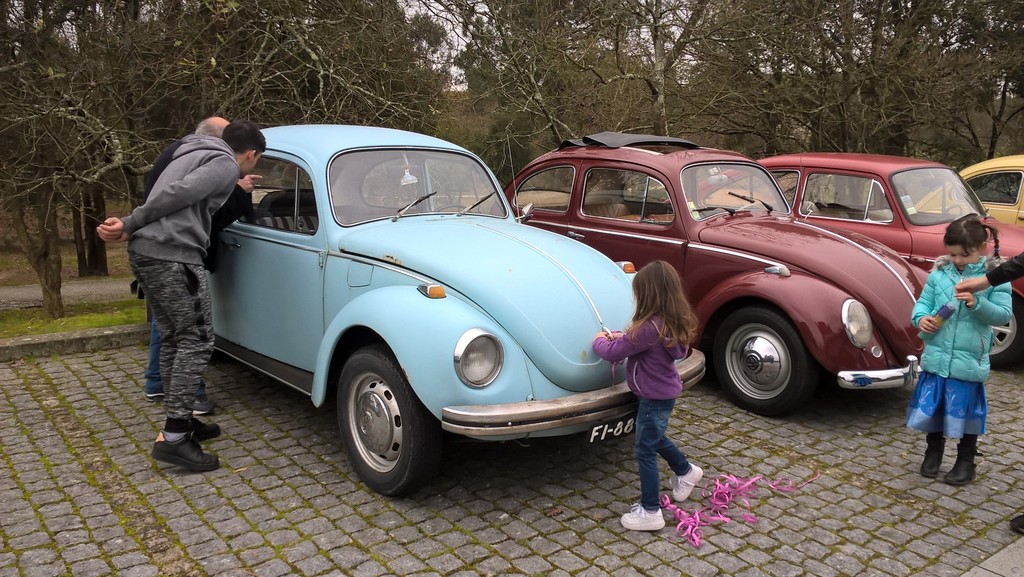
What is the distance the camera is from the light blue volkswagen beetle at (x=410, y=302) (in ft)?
11.2

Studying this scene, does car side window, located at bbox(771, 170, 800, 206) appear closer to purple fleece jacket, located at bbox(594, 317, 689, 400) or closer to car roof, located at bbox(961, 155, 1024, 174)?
car roof, located at bbox(961, 155, 1024, 174)

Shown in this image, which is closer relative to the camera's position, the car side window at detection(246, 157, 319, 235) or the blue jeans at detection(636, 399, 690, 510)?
the blue jeans at detection(636, 399, 690, 510)

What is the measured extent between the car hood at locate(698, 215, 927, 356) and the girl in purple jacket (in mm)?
2123

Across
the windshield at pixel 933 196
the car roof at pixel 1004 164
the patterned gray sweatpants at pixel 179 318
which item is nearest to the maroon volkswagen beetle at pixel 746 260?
the windshield at pixel 933 196

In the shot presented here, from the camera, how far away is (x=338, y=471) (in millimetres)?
4023

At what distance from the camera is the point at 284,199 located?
4680mm

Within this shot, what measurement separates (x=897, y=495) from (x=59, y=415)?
5.22 meters

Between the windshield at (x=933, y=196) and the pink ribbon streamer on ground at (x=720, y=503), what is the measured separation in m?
3.67

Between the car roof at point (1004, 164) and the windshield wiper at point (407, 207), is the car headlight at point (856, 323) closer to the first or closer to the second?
the windshield wiper at point (407, 207)

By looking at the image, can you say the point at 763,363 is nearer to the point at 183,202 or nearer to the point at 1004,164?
the point at 183,202

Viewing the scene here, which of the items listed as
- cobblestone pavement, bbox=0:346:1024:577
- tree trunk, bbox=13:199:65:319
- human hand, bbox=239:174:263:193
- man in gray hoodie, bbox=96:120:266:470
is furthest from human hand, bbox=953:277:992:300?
tree trunk, bbox=13:199:65:319

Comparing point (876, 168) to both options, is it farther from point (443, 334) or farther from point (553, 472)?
point (443, 334)

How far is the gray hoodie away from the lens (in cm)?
383

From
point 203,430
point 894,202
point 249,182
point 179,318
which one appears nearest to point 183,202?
point 179,318
